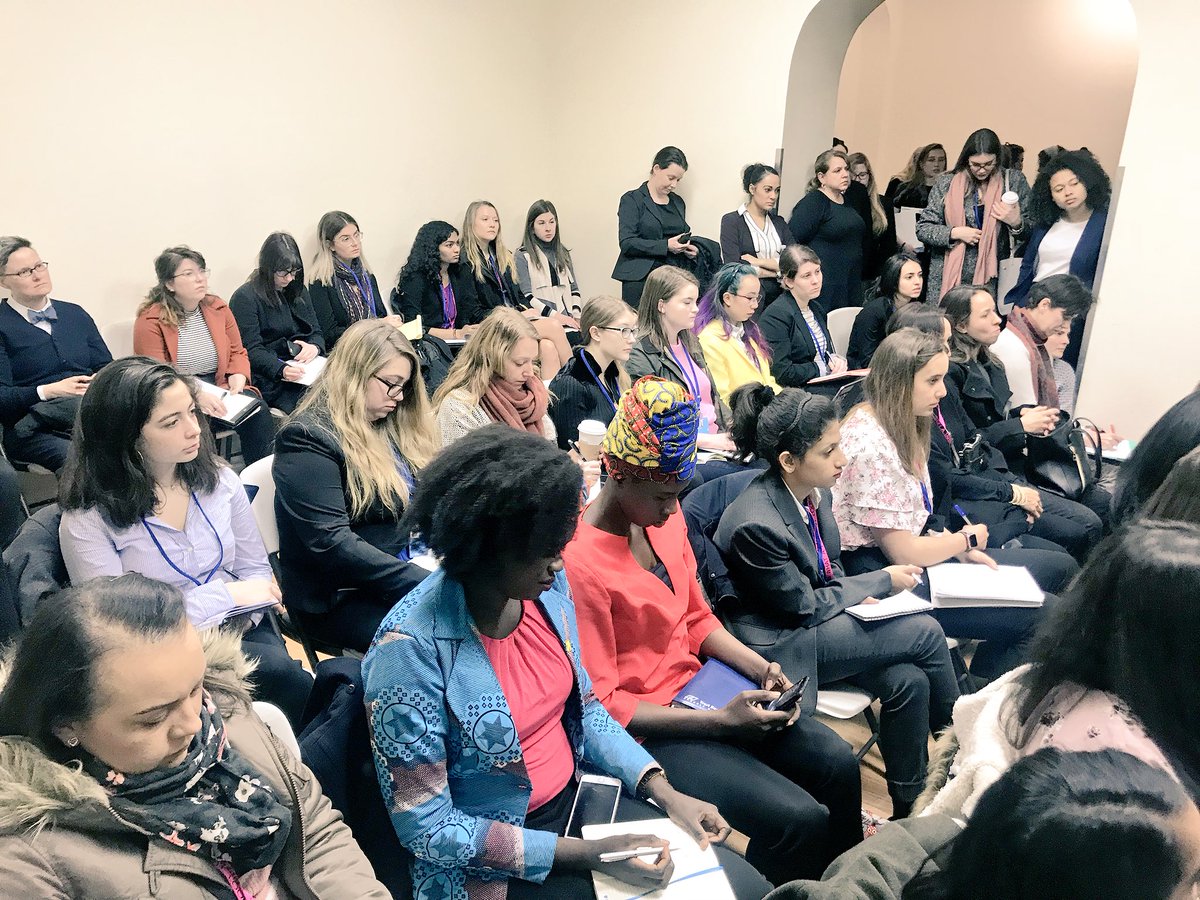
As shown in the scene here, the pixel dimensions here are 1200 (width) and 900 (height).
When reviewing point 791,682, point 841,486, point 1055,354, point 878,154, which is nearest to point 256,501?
point 791,682

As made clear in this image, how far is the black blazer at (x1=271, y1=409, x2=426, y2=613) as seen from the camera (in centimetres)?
255

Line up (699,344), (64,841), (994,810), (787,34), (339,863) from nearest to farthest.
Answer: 1. (994,810)
2. (64,841)
3. (339,863)
4. (699,344)
5. (787,34)

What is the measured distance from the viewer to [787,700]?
2.03m

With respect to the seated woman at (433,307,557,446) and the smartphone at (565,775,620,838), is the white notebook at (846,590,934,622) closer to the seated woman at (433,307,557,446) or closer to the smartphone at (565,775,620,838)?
the smartphone at (565,775,620,838)

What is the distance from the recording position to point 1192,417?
235cm

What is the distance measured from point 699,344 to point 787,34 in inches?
113

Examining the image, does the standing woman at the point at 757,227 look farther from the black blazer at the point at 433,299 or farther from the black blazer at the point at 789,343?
the black blazer at the point at 433,299

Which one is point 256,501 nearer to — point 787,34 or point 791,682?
point 791,682

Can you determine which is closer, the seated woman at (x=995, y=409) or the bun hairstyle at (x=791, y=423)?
the bun hairstyle at (x=791, y=423)

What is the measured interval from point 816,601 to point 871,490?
61 centimetres

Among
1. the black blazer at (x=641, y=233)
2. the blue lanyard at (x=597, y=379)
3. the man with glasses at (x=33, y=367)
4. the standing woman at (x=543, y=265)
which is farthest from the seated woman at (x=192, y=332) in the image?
the black blazer at (x=641, y=233)

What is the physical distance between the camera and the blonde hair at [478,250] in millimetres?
6070

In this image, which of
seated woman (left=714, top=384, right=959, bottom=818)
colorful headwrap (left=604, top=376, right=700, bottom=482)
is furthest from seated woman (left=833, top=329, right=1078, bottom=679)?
colorful headwrap (left=604, top=376, right=700, bottom=482)

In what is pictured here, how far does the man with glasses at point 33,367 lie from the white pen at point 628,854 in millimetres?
3160
